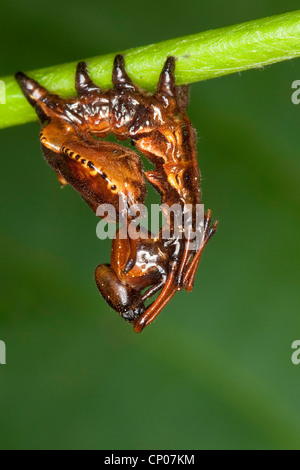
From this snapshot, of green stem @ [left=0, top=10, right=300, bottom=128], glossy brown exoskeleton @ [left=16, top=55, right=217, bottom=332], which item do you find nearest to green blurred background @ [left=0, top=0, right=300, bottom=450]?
glossy brown exoskeleton @ [left=16, top=55, right=217, bottom=332]

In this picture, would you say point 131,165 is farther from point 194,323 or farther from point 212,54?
point 194,323

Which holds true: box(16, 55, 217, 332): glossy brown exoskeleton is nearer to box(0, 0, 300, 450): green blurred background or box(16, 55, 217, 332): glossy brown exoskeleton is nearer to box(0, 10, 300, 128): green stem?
box(0, 10, 300, 128): green stem

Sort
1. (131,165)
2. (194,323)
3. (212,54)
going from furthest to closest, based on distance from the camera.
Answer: (194,323)
(131,165)
(212,54)

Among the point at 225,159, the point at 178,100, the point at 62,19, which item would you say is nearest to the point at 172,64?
the point at 178,100

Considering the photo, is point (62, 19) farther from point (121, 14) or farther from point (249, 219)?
point (249, 219)

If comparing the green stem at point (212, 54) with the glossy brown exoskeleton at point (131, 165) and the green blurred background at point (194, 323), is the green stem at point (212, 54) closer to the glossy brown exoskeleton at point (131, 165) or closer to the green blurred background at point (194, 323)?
the glossy brown exoskeleton at point (131, 165)

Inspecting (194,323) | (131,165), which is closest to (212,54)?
(131,165)
